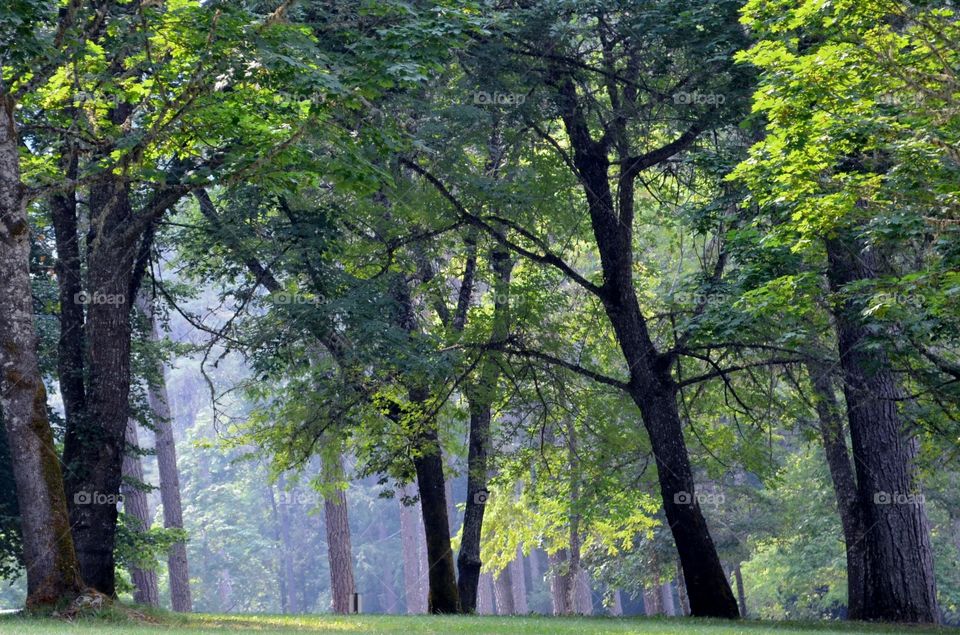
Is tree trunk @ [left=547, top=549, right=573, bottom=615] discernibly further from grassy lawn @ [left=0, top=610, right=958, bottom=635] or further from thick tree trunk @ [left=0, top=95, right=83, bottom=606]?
thick tree trunk @ [left=0, top=95, right=83, bottom=606]

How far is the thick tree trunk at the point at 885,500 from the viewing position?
52.9 ft

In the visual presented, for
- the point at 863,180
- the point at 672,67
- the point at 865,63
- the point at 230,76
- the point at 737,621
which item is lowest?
the point at 737,621

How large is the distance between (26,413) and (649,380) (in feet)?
31.8

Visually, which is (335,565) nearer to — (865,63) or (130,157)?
(130,157)

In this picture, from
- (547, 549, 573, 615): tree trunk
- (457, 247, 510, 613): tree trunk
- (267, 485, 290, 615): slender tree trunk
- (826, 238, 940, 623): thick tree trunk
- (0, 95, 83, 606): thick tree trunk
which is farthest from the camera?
(267, 485, 290, 615): slender tree trunk

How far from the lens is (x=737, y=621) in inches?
633

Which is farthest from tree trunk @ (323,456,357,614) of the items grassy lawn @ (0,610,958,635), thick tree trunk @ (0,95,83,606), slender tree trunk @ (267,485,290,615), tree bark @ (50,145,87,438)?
slender tree trunk @ (267,485,290,615)

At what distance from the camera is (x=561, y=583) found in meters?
33.8

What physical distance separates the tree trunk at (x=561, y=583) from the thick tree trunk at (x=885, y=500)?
45.4ft

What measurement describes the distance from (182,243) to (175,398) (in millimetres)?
54815

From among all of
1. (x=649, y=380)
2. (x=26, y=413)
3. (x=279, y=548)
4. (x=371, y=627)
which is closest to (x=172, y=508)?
(x=649, y=380)

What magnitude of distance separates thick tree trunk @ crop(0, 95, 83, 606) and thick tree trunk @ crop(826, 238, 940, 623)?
10.8 meters

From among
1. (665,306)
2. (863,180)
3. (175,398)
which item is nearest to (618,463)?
(665,306)

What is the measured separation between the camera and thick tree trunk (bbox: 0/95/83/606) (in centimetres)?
1189
